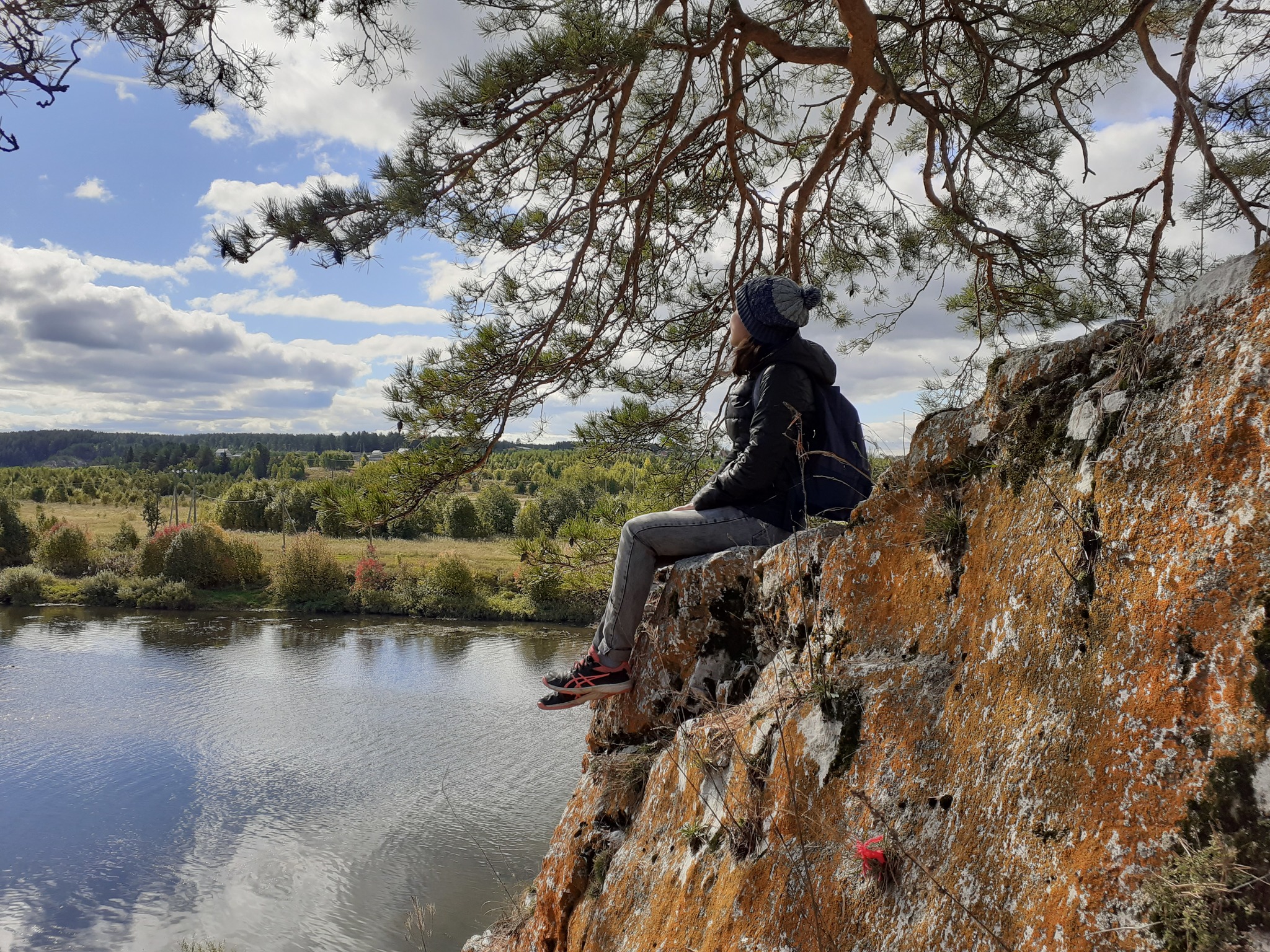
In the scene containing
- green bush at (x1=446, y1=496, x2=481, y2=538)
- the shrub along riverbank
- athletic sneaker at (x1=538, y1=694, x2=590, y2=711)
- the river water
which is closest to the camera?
athletic sneaker at (x1=538, y1=694, x2=590, y2=711)

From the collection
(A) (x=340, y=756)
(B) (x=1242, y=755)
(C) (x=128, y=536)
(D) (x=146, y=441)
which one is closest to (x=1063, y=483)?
(B) (x=1242, y=755)

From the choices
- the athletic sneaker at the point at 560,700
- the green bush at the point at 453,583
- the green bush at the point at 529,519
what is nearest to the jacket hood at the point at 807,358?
the athletic sneaker at the point at 560,700

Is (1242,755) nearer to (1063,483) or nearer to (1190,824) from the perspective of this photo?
(1190,824)

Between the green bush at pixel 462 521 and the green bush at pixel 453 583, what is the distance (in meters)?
10.9

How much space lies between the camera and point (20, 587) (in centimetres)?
1972

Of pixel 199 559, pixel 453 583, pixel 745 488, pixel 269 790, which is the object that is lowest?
pixel 269 790

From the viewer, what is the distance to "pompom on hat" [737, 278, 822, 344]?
239 centimetres

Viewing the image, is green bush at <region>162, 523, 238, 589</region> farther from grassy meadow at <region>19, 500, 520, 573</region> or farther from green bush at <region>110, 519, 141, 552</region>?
green bush at <region>110, 519, 141, 552</region>

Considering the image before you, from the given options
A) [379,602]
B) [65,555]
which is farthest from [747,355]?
[65,555]

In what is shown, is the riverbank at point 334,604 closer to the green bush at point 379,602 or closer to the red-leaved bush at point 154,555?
the green bush at point 379,602

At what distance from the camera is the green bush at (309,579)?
20.0 metres

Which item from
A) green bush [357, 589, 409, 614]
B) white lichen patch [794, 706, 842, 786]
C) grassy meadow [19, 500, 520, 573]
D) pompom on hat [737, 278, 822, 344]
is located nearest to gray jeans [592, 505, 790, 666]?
pompom on hat [737, 278, 822, 344]

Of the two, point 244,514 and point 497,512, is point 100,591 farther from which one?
point 244,514

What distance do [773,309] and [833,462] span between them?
0.51 metres
